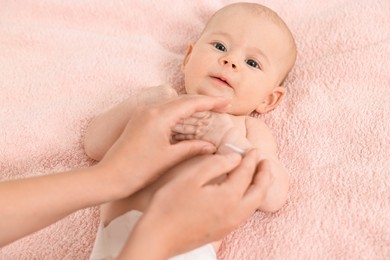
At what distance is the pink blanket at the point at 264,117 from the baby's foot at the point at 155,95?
257mm

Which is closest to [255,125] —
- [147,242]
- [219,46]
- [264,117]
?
[264,117]

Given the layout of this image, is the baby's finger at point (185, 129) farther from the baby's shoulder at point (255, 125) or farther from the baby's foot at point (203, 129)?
the baby's shoulder at point (255, 125)

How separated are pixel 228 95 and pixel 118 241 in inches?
19.9

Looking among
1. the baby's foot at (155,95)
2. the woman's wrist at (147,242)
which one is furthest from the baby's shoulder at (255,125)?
the woman's wrist at (147,242)

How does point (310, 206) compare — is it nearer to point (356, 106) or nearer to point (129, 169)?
point (356, 106)

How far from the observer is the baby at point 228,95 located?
1198 millimetres

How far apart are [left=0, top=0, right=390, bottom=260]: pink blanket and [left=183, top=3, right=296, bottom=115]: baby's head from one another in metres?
0.10

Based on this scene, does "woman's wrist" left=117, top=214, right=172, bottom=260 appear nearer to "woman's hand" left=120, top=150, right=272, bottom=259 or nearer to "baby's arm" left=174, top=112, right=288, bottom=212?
"woman's hand" left=120, top=150, right=272, bottom=259

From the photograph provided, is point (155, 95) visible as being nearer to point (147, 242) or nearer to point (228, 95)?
point (228, 95)

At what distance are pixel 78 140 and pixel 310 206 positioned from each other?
683 millimetres

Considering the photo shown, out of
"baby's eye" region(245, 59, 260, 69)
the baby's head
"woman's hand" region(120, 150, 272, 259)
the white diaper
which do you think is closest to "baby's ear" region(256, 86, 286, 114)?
the baby's head

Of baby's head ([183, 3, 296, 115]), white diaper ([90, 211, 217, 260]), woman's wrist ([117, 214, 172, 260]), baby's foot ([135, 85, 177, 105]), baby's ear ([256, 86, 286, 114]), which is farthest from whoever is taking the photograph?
baby's ear ([256, 86, 286, 114])

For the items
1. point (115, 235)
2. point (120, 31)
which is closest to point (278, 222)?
point (115, 235)

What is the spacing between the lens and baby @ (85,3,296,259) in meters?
1.20
